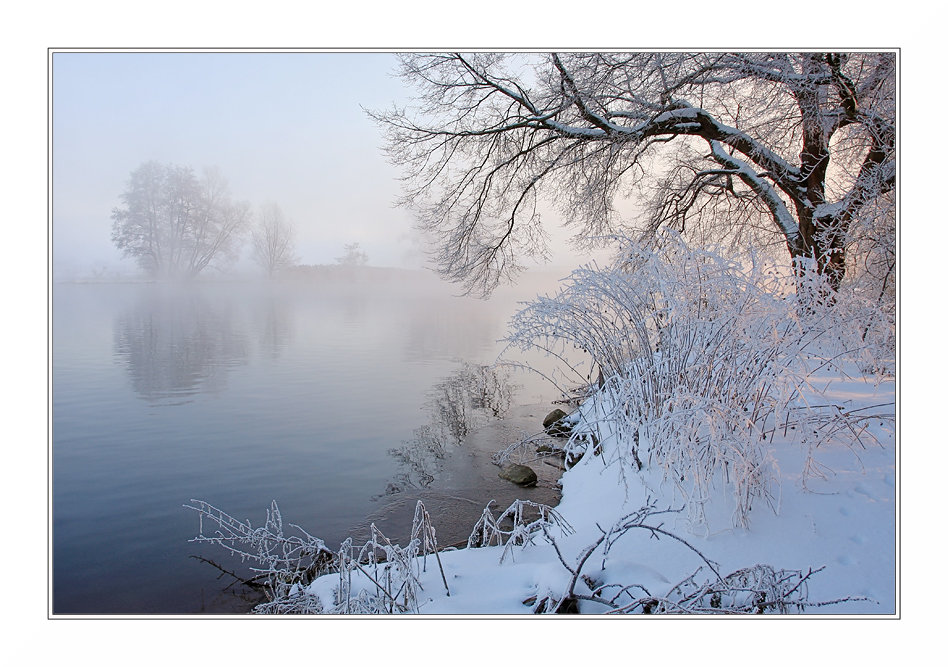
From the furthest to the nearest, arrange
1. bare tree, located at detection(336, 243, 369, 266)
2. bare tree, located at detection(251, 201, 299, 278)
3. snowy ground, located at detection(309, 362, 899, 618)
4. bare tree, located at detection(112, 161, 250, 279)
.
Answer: bare tree, located at detection(251, 201, 299, 278), bare tree, located at detection(336, 243, 369, 266), bare tree, located at detection(112, 161, 250, 279), snowy ground, located at detection(309, 362, 899, 618)

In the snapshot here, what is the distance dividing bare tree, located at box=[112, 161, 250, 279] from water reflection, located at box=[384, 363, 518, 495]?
20.1ft

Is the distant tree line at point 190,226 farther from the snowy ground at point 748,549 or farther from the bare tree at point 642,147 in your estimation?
the snowy ground at point 748,549

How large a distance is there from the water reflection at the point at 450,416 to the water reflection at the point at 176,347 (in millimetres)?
4128

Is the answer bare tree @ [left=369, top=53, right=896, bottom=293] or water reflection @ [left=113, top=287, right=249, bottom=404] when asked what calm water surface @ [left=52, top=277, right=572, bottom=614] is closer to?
water reflection @ [left=113, top=287, right=249, bottom=404]

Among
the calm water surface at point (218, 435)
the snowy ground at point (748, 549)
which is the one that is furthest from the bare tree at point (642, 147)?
the snowy ground at point (748, 549)

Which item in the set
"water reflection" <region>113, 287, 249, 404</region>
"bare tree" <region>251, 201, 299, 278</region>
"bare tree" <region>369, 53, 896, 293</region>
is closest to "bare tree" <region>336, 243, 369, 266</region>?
"bare tree" <region>251, 201, 299, 278</region>

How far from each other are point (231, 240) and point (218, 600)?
15.6m

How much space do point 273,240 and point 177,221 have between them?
3.22 meters

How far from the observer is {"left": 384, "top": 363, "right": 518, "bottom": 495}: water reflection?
563cm
